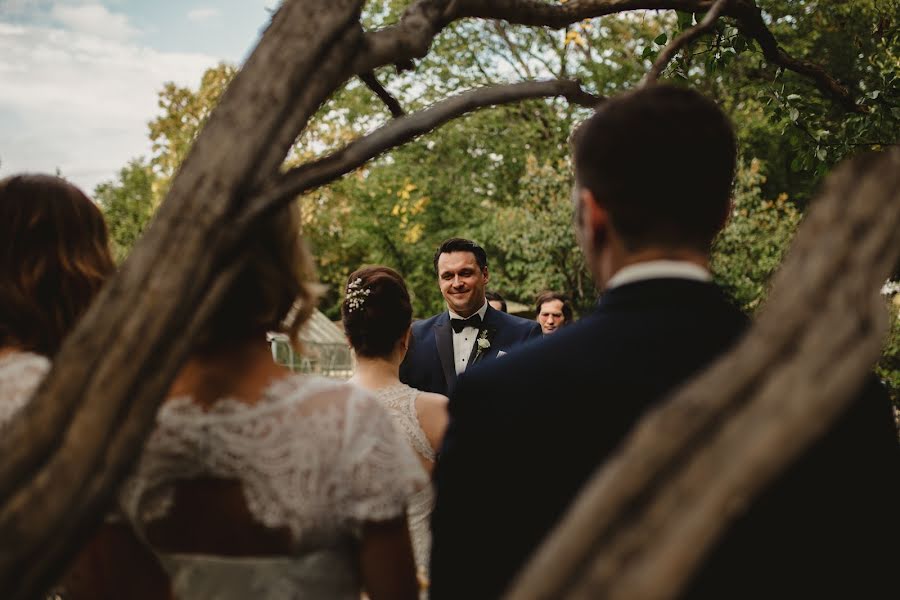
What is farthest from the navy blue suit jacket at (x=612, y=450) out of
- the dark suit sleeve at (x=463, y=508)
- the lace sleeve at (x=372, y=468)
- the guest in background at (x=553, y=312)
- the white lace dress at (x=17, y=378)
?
the guest in background at (x=553, y=312)

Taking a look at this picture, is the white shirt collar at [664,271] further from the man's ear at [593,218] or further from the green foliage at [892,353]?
the green foliage at [892,353]

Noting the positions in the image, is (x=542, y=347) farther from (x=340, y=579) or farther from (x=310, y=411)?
(x=340, y=579)

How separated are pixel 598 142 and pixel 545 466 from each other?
0.55 m

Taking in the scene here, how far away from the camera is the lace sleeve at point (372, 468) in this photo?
1744mm

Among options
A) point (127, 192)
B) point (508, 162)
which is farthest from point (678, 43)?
point (127, 192)

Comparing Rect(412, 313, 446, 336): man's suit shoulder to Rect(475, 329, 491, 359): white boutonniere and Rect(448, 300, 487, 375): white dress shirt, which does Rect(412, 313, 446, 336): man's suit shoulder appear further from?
Rect(475, 329, 491, 359): white boutonniere

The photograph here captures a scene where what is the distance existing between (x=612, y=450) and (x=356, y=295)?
2.08m

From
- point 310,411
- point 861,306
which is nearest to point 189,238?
point 310,411

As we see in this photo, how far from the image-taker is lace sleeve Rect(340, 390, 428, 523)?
5.72ft

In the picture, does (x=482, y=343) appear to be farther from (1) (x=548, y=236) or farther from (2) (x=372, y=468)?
(1) (x=548, y=236)

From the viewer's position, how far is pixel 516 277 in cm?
2073

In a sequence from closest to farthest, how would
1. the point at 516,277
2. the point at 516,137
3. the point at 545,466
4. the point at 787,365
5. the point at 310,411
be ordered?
the point at 787,365, the point at 545,466, the point at 310,411, the point at 516,277, the point at 516,137

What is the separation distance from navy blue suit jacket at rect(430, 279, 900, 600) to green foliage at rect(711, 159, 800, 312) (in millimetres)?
16000

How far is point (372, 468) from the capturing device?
176 centimetres
